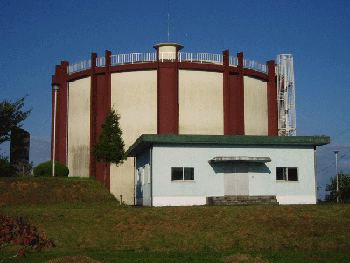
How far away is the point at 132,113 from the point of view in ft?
138

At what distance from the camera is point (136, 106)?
138ft

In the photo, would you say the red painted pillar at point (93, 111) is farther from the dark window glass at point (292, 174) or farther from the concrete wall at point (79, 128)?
the dark window glass at point (292, 174)

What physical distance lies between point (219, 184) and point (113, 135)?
14204 millimetres

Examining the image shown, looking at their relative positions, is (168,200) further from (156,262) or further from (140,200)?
(156,262)

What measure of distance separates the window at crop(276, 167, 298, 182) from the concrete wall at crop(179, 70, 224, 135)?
1363cm

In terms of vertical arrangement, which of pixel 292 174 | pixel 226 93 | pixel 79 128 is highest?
pixel 226 93

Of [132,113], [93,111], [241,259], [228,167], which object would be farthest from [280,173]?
[93,111]

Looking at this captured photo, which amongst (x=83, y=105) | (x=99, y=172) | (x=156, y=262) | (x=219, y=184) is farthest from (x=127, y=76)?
(x=156, y=262)

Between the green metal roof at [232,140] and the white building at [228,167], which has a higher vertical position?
the green metal roof at [232,140]

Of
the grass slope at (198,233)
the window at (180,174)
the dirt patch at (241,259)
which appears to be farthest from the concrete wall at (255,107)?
the dirt patch at (241,259)

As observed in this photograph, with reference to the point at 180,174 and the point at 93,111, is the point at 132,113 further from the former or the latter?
the point at 180,174

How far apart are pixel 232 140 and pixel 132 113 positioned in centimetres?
1595

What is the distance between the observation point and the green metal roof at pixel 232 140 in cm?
2703

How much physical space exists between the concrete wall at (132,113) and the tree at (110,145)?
217cm
